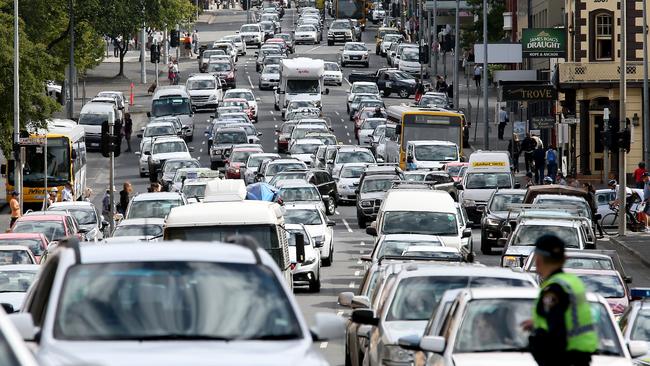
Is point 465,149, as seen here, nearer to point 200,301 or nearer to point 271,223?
point 271,223

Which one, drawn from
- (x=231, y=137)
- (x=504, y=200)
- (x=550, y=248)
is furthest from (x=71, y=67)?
(x=550, y=248)

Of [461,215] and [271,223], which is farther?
[461,215]

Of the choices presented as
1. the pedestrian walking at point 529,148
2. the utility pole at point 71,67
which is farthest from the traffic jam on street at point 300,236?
the utility pole at point 71,67

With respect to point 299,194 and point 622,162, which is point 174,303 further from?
point 622,162

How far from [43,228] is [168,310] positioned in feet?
93.6

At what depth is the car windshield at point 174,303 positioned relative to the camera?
11.6m

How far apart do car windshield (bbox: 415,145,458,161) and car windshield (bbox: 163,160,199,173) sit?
282 inches

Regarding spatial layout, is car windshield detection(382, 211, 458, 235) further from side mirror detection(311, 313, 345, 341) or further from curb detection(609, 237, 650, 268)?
side mirror detection(311, 313, 345, 341)

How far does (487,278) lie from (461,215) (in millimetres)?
22810

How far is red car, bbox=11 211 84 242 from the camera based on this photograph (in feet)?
130

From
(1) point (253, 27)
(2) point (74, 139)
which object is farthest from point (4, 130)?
(1) point (253, 27)

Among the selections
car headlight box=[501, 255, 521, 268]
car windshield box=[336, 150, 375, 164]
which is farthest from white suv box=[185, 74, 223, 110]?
car headlight box=[501, 255, 521, 268]

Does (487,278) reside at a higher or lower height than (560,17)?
lower

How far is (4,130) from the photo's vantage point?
5841cm
